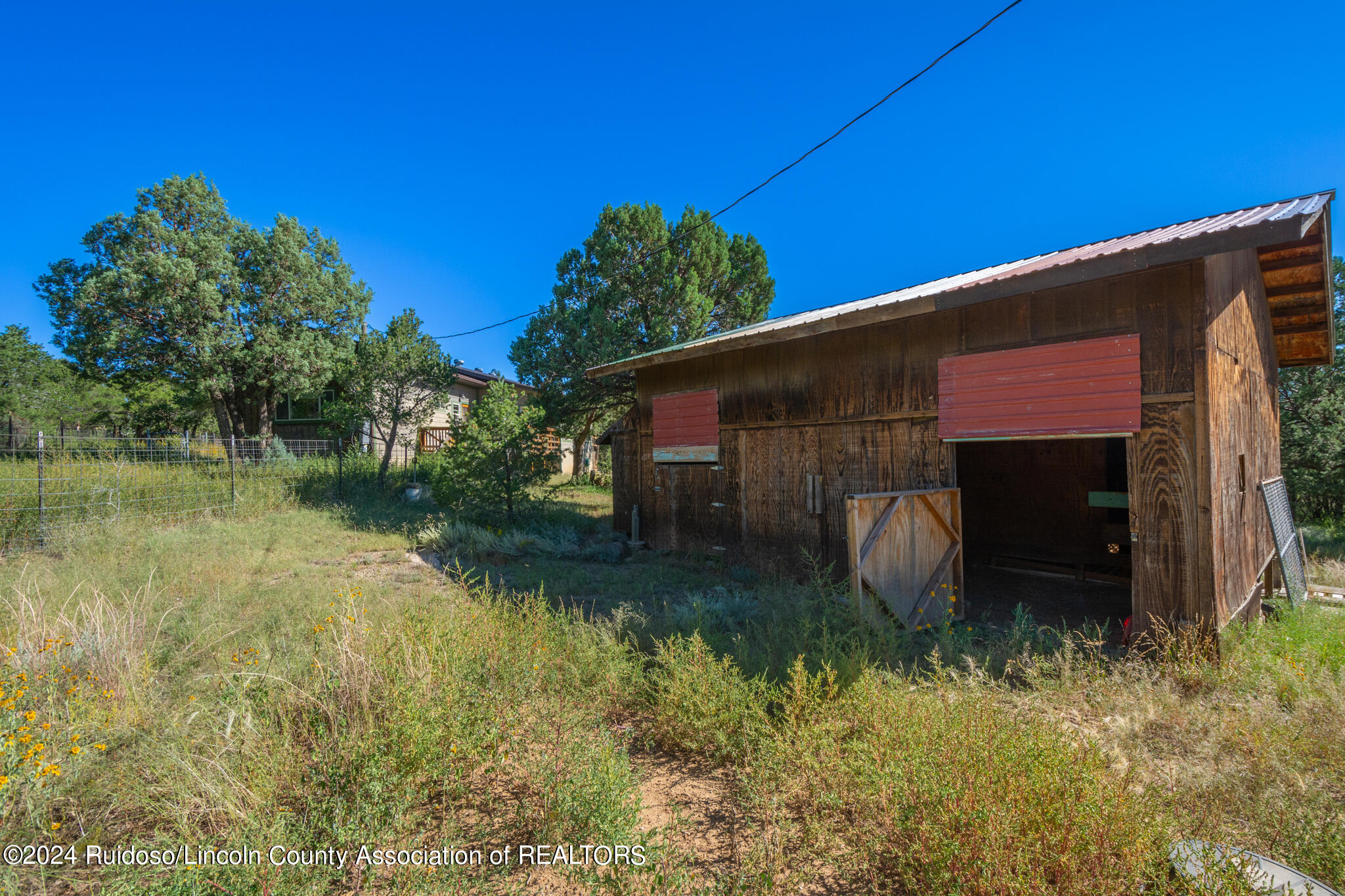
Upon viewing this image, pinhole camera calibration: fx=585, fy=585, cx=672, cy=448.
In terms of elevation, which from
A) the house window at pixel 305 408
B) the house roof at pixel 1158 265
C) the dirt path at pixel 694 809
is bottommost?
the dirt path at pixel 694 809

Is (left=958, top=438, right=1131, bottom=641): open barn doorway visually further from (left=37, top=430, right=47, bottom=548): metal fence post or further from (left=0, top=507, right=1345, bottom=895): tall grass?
(left=37, top=430, right=47, bottom=548): metal fence post

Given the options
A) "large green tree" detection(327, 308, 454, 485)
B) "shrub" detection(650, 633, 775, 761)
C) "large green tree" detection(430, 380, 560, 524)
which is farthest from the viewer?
"large green tree" detection(327, 308, 454, 485)

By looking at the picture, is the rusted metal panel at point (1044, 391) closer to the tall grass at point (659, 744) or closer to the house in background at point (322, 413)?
the tall grass at point (659, 744)

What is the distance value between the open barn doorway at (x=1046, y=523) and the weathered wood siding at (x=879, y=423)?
8.64 feet

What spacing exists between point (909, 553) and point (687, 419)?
15.1ft

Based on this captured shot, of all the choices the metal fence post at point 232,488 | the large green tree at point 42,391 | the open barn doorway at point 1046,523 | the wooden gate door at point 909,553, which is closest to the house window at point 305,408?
the large green tree at point 42,391

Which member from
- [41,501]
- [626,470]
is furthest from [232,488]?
[626,470]

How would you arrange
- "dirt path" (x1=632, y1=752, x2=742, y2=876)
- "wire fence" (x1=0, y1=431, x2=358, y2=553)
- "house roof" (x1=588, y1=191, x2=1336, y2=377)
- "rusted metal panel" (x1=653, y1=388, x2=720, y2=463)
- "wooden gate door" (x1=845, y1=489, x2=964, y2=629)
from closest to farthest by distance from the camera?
1. "dirt path" (x1=632, y1=752, x2=742, y2=876)
2. "house roof" (x1=588, y1=191, x2=1336, y2=377)
3. "wooden gate door" (x1=845, y1=489, x2=964, y2=629)
4. "wire fence" (x1=0, y1=431, x2=358, y2=553)
5. "rusted metal panel" (x1=653, y1=388, x2=720, y2=463)

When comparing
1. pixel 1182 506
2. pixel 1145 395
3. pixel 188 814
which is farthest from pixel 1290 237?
pixel 188 814

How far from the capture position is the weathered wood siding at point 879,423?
16.6ft

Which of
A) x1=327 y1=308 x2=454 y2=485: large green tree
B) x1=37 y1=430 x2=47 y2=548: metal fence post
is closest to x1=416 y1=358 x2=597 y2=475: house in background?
x1=327 y1=308 x2=454 y2=485: large green tree

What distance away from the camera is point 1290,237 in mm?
4344

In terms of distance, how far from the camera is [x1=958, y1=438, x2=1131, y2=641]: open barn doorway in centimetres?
879

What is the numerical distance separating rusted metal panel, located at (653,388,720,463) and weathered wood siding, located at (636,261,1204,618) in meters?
0.16
